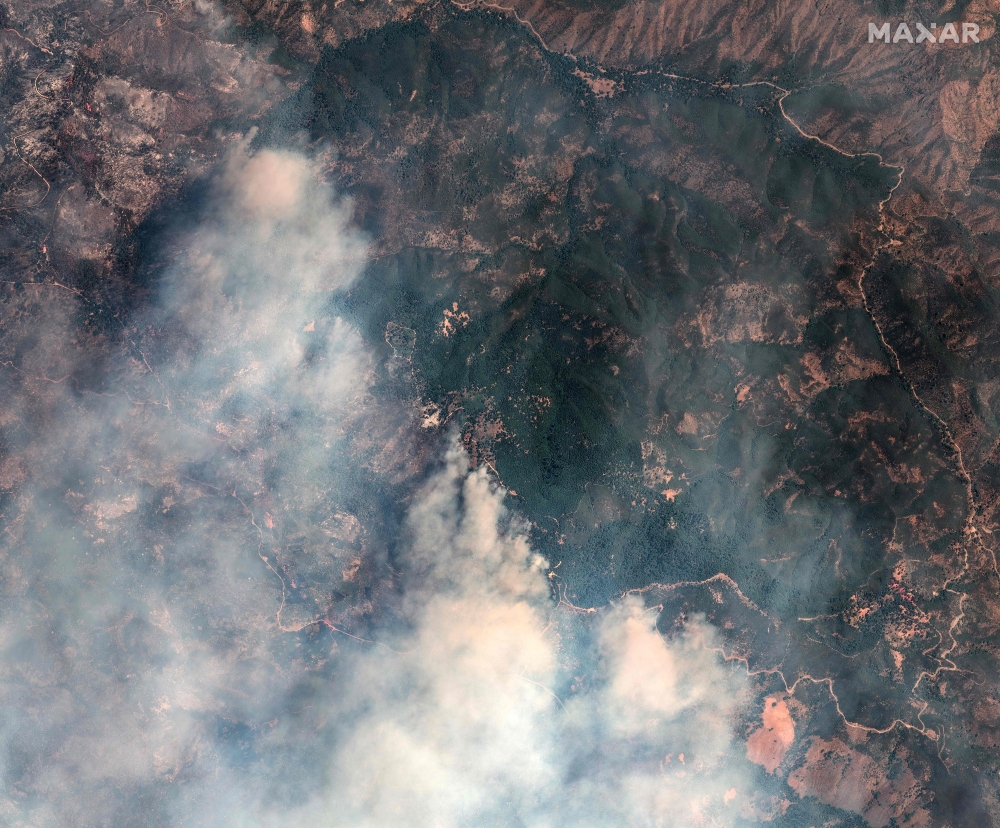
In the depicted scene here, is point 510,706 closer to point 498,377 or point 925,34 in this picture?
point 498,377

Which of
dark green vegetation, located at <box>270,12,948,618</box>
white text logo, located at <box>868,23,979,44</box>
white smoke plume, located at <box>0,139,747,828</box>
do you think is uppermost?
white text logo, located at <box>868,23,979,44</box>

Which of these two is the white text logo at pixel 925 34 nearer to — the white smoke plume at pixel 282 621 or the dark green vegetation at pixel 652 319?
the dark green vegetation at pixel 652 319

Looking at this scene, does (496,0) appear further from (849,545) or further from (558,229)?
(849,545)

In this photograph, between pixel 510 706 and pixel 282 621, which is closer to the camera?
pixel 510 706

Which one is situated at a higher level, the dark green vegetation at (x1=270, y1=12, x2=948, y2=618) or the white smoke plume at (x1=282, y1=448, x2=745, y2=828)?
the dark green vegetation at (x1=270, y1=12, x2=948, y2=618)

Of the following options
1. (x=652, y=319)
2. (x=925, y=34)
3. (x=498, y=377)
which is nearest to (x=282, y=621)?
(x=498, y=377)

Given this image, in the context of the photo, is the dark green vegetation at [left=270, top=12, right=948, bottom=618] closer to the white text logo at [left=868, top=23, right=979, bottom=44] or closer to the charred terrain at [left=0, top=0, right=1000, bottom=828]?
the charred terrain at [left=0, top=0, right=1000, bottom=828]

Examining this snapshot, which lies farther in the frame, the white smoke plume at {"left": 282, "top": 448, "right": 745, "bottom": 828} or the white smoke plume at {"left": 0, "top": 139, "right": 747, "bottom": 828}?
the white smoke plume at {"left": 0, "top": 139, "right": 747, "bottom": 828}

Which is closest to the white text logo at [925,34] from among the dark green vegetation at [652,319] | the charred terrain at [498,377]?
the charred terrain at [498,377]

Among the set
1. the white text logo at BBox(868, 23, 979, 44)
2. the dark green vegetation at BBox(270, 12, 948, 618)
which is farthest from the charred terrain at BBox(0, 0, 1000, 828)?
the white text logo at BBox(868, 23, 979, 44)
